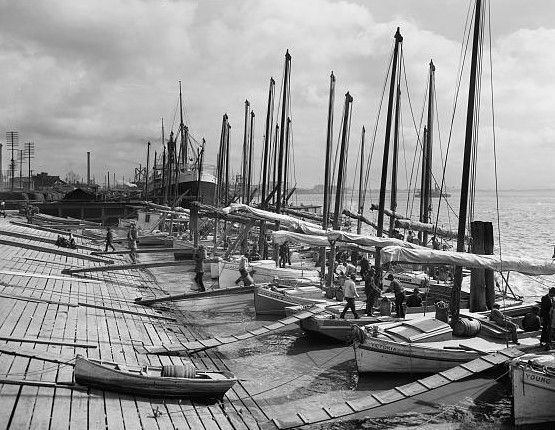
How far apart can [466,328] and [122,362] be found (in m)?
10.3

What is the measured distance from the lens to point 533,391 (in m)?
12.9

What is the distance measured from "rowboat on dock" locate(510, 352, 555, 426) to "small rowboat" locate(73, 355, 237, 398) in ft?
21.6

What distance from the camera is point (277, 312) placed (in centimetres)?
2398

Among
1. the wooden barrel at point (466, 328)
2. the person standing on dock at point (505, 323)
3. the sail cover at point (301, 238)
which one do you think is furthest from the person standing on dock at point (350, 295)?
the sail cover at point (301, 238)

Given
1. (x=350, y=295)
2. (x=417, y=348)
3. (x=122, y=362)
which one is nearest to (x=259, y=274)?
(x=350, y=295)

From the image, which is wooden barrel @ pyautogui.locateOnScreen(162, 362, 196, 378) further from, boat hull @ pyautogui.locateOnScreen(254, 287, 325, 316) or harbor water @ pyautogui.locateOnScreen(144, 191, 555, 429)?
boat hull @ pyautogui.locateOnScreen(254, 287, 325, 316)

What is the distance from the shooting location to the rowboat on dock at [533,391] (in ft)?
42.1

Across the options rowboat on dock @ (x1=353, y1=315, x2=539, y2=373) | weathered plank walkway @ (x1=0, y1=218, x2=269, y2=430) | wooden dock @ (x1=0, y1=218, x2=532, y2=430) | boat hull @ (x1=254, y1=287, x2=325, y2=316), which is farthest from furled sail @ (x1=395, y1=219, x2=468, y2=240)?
rowboat on dock @ (x1=353, y1=315, x2=539, y2=373)

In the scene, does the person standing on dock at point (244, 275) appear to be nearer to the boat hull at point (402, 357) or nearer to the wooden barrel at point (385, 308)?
the wooden barrel at point (385, 308)

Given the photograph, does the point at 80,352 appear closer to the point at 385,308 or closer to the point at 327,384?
the point at 327,384

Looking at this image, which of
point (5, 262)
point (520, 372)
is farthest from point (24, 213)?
point (520, 372)

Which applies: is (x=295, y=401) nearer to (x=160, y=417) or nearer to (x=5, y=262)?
(x=160, y=417)

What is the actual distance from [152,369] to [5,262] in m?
16.7

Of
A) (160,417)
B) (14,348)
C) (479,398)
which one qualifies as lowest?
(479,398)
